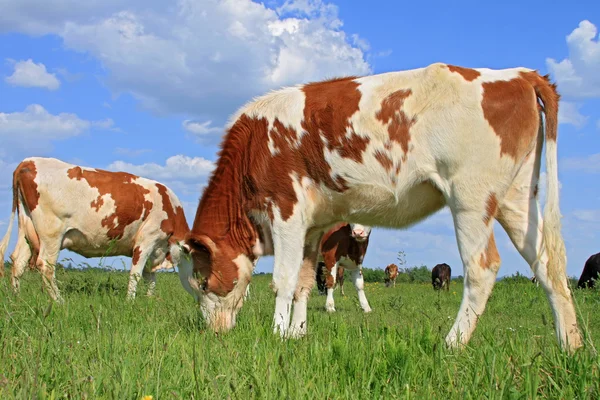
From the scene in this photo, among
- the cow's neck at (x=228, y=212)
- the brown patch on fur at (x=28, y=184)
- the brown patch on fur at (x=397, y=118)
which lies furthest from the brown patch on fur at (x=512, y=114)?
the brown patch on fur at (x=28, y=184)

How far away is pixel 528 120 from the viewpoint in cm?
537

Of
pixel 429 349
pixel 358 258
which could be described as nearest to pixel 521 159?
pixel 429 349

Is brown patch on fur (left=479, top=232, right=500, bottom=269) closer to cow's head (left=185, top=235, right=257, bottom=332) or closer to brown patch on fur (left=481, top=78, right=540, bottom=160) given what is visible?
brown patch on fur (left=481, top=78, right=540, bottom=160)

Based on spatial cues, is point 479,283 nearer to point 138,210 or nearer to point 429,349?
point 429,349

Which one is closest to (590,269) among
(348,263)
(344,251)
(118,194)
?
(348,263)

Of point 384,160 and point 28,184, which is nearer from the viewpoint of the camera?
point 384,160

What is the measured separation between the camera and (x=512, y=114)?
17.4 feet

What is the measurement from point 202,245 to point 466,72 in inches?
133

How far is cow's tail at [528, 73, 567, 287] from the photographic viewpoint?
4.82 meters

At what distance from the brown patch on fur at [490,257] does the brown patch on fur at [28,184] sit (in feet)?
30.4

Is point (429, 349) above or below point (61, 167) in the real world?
below

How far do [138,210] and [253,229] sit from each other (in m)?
7.21

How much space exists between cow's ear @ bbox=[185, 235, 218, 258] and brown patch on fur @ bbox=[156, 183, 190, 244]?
7084mm

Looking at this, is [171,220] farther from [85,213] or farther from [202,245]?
[202,245]
